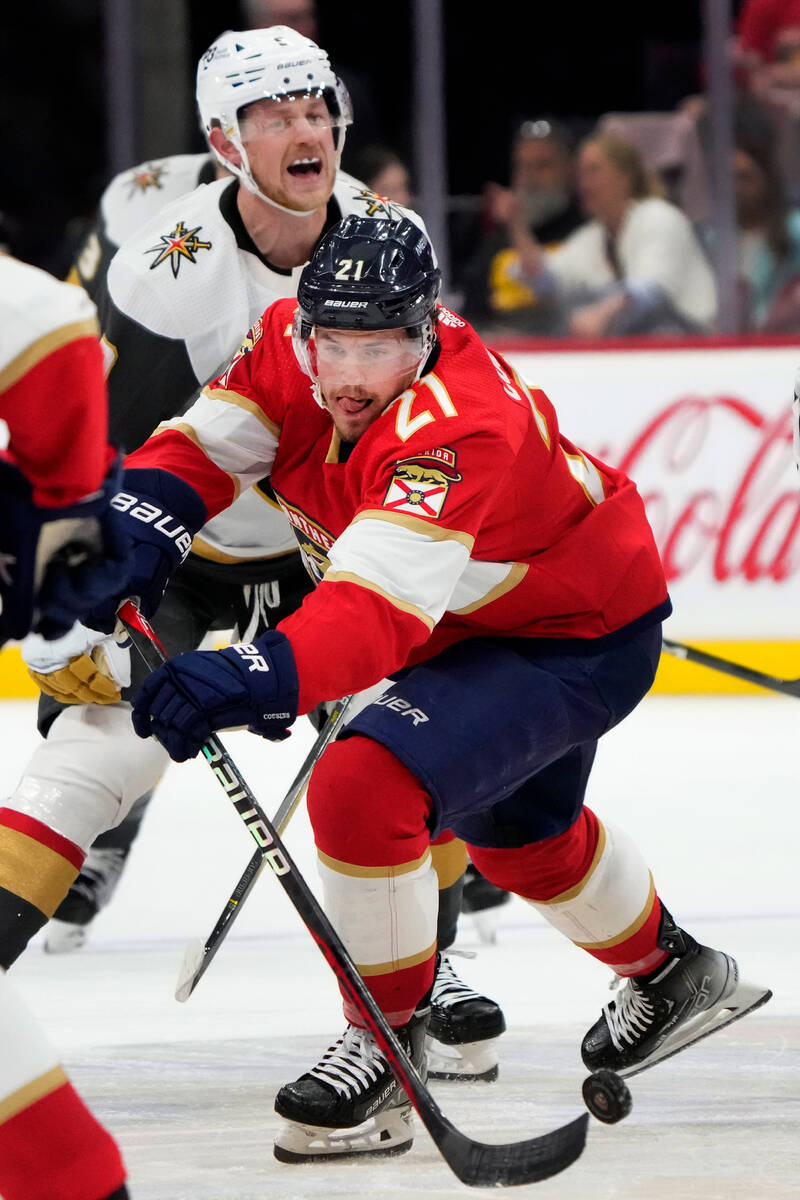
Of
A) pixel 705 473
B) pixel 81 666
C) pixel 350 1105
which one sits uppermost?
pixel 81 666

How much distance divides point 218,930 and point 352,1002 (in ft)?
1.70

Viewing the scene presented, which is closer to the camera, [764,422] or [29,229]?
[764,422]

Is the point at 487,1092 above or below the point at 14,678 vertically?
above

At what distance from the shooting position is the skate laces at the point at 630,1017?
242 cm

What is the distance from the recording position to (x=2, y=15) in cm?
580

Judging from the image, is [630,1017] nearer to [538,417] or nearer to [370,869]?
[370,869]

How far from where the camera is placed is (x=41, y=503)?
5.50 ft

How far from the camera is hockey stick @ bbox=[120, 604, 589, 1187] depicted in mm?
1952

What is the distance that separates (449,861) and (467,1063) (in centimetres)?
29

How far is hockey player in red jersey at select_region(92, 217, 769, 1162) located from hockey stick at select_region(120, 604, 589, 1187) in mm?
62

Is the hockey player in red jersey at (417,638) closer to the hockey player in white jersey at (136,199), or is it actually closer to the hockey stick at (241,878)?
the hockey stick at (241,878)

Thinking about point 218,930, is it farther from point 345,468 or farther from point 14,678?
point 14,678

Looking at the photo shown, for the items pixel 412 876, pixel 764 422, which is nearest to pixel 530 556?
pixel 412 876

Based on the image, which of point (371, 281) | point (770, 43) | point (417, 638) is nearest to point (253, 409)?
point (371, 281)
